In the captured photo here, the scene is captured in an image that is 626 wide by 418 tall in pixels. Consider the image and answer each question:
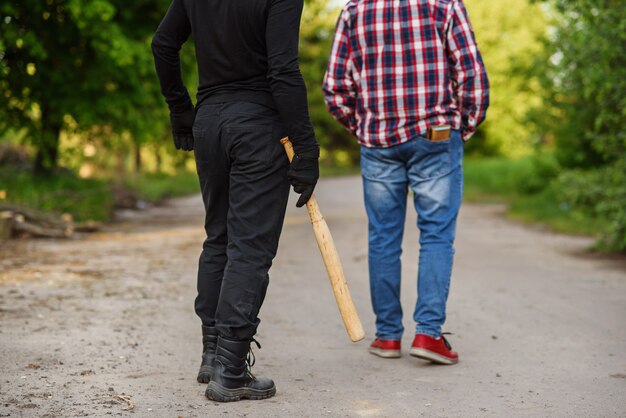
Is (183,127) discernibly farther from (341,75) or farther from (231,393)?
(231,393)

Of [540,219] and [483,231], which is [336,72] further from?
[540,219]

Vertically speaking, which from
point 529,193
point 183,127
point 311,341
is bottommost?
point 529,193

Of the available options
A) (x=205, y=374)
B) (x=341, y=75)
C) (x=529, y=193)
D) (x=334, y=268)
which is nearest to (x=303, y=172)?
(x=334, y=268)

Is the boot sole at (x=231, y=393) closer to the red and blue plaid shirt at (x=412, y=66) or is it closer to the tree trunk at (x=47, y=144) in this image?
the red and blue plaid shirt at (x=412, y=66)

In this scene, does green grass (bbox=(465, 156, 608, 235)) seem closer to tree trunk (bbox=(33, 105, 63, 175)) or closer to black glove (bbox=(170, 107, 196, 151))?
black glove (bbox=(170, 107, 196, 151))

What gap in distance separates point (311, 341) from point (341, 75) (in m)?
1.59

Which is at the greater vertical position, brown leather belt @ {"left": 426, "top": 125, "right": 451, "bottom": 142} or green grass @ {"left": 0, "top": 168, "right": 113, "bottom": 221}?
brown leather belt @ {"left": 426, "top": 125, "right": 451, "bottom": 142}

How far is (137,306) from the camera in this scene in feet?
22.2

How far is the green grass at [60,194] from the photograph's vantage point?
44.4ft

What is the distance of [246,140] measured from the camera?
4.14m

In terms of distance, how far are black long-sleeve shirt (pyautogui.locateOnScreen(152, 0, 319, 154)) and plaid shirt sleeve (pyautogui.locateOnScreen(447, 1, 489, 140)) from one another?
123cm

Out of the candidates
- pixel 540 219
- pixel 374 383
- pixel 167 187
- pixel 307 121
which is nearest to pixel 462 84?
pixel 307 121

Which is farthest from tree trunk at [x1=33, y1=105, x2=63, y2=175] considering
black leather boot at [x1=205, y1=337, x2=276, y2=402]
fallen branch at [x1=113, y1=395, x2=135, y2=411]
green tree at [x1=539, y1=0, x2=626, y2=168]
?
black leather boot at [x1=205, y1=337, x2=276, y2=402]

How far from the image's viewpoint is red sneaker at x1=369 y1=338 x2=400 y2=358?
5160 millimetres
